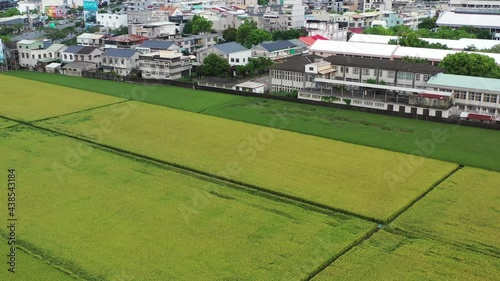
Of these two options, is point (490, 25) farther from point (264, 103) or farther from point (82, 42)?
point (82, 42)

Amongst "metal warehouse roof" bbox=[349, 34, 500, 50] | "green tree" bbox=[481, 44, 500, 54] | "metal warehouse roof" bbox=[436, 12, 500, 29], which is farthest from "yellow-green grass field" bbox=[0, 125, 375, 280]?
"metal warehouse roof" bbox=[436, 12, 500, 29]

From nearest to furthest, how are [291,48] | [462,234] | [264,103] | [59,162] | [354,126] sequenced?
1. [462,234]
2. [59,162]
3. [354,126]
4. [264,103]
5. [291,48]

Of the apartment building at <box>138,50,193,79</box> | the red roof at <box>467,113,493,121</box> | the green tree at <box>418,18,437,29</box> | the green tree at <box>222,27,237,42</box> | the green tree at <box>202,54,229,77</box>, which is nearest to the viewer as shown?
the red roof at <box>467,113,493,121</box>

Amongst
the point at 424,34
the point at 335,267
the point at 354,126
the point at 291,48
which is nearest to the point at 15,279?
the point at 335,267

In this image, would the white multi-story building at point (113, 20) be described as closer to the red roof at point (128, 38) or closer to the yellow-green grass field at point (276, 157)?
the red roof at point (128, 38)

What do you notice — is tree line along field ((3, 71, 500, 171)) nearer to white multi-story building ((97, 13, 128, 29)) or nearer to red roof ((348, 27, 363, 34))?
red roof ((348, 27, 363, 34))
